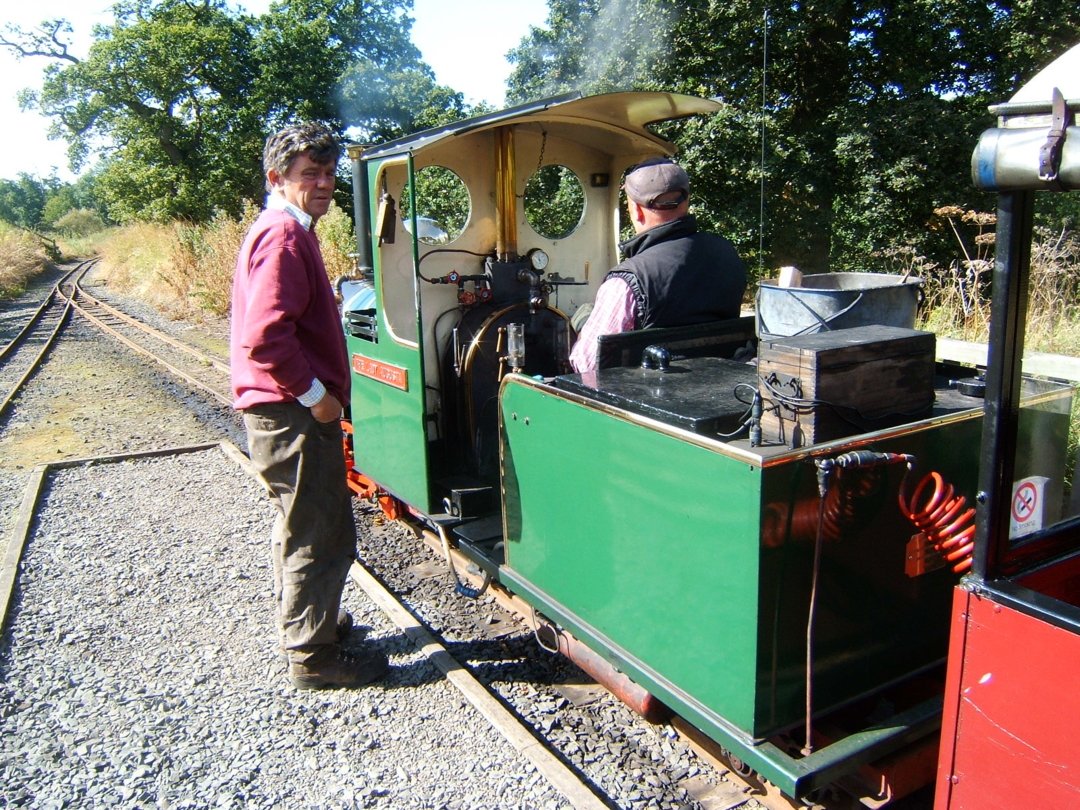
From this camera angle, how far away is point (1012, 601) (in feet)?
5.56

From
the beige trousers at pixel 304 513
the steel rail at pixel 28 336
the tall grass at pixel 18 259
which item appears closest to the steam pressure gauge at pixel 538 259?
the beige trousers at pixel 304 513

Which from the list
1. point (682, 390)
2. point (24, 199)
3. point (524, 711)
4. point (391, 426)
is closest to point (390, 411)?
point (391, 426)

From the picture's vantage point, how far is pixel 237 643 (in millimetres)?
3924

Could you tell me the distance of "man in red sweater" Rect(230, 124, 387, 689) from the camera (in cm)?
311

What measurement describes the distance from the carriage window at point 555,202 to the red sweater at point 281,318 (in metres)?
2.02

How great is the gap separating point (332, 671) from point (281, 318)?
1524 millimetres

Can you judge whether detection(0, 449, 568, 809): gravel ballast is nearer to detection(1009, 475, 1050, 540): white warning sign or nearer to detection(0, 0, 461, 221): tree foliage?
detection(1009, 475, 1050, 540): white warning sign

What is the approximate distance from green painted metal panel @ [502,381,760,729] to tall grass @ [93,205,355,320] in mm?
11006

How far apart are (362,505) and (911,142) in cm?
988

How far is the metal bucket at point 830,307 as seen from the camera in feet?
9.18

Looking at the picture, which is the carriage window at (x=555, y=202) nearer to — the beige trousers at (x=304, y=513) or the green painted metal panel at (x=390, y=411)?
the green painted metal panel at (x=390, y=411)

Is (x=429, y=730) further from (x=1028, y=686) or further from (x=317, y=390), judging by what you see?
(x=1028, y=686)

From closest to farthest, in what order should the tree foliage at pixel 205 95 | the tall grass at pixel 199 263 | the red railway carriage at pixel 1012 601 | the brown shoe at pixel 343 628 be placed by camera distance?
1. the red railway carriage at pixel 1012 601
2. the brown shoe at pixel 343 628
3. the tall grass at pixel 199 263
4. the tree foliage at pixel 205 95

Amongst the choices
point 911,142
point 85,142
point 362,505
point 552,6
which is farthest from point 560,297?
point 85,142
